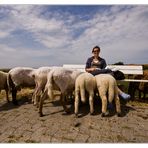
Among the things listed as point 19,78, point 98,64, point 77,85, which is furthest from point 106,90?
point 19,78

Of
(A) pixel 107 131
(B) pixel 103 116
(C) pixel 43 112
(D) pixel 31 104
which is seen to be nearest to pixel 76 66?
(D) pixel 31 104

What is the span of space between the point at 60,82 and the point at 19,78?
8.04 ft

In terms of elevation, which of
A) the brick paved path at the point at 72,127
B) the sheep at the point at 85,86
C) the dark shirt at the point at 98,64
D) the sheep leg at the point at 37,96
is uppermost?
the dark shirt at the point at 98,64

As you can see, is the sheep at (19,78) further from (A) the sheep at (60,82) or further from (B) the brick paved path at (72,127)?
(A) the sheep at (60,82)

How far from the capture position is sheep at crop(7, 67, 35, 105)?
8758mm

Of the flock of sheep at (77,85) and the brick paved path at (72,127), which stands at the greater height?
the flock of sheep at (77,85)

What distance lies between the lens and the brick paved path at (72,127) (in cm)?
543

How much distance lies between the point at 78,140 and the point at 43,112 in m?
2.17

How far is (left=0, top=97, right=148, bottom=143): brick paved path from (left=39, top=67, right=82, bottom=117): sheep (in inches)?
20.6

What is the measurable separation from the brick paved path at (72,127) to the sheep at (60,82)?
52 cm

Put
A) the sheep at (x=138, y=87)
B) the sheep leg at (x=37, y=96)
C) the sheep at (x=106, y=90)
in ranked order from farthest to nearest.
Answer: the sheep at (x=138, y=87) < the sheep leg at (x=37, y=96) < the sheep at (x=106, y=90)

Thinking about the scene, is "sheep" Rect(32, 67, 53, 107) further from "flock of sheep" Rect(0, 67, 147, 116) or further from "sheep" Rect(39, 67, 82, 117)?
"sheep" Rect(39, 67, 82, 117)

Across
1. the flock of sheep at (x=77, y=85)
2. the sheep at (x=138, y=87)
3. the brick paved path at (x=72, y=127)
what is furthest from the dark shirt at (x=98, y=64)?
the sheep at (x=138, y=87)

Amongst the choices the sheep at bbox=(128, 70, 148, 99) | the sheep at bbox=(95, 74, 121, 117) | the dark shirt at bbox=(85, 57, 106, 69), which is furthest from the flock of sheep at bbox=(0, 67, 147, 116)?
the sheep at bbox=(128, 70, 148, 99)
